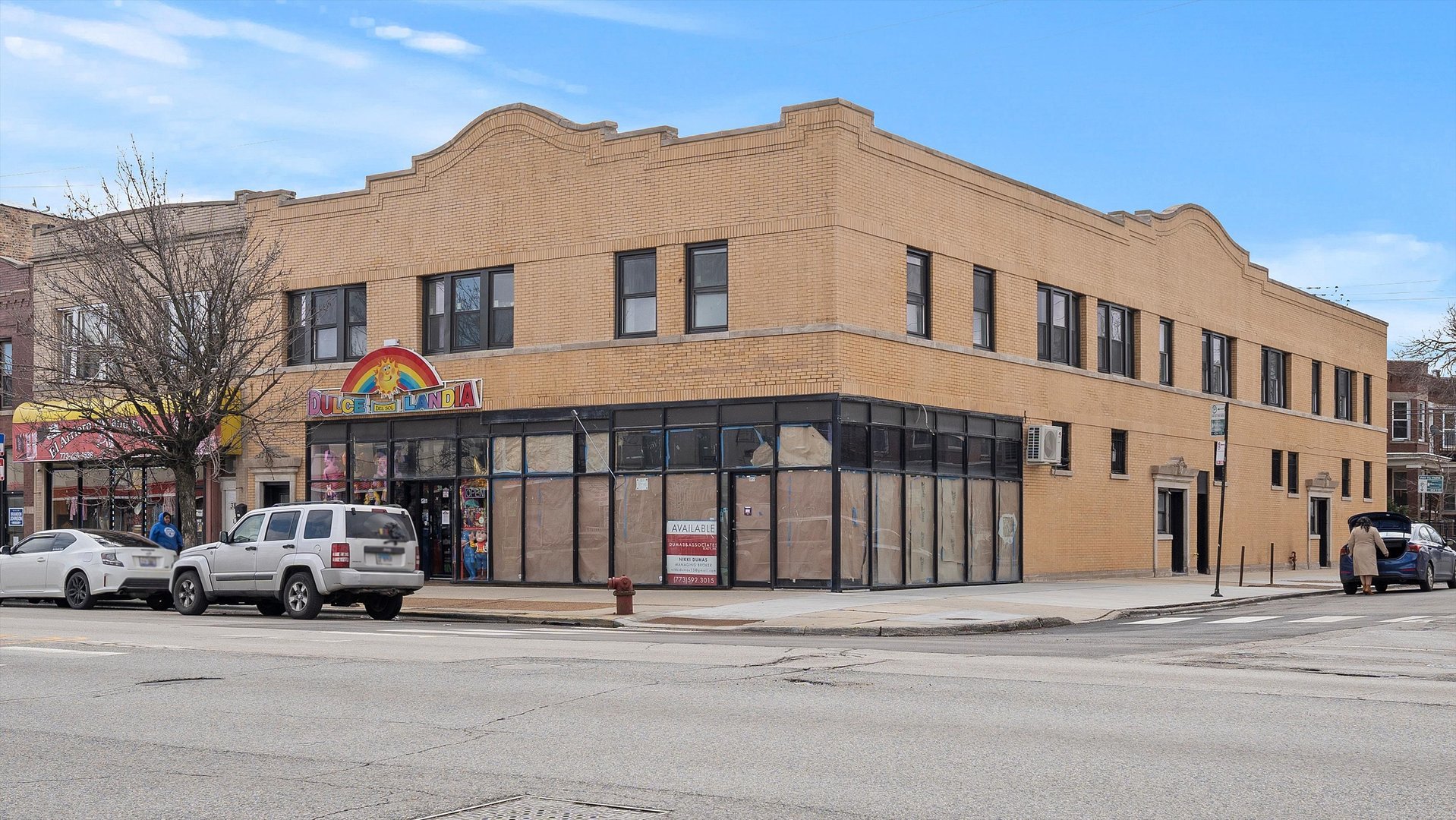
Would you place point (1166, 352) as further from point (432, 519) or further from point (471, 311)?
point (432, 519)

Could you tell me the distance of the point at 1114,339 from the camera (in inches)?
1395

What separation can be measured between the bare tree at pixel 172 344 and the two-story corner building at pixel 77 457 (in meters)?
0.49

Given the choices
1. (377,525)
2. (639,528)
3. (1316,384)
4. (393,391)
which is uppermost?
(1316,384)

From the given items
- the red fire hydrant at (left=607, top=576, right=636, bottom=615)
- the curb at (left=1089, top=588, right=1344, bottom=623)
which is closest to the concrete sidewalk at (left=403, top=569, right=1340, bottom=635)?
the curb at (left=1089, top=588, right=1344, bottom=623)

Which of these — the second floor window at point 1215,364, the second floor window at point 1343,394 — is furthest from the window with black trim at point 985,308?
the second floor window at point 1343,394

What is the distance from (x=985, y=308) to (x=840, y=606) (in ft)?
32.9

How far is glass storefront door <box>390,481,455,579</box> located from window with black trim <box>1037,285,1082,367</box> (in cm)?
1324

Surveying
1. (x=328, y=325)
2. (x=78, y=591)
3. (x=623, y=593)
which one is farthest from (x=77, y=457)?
(x=623, y=593)

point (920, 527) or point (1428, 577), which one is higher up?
point (920, 527)

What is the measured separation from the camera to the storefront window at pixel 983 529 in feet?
98.4

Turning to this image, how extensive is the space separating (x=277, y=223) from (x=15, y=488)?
11062 mm

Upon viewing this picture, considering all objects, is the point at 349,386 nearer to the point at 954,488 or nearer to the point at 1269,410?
the point at 954,488

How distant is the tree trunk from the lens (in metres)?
29.2

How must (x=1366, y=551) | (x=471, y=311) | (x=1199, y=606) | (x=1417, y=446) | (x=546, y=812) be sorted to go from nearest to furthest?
(x=546, y=812) < (x=1199, y=606) < (x=1366, y=551) < (x=471, y=311) < (x=1417, y=446)
